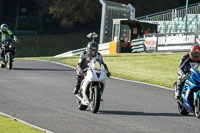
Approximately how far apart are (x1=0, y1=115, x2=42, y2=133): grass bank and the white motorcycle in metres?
2.00

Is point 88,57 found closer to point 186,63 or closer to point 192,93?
point 186,63

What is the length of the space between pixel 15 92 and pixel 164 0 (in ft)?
177

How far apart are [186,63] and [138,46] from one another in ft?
84.3

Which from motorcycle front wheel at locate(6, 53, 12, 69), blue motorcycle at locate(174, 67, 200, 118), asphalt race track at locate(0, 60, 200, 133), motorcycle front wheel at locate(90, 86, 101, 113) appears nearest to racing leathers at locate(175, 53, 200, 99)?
blue motorcycle at locate(174, 67, 200, 118)

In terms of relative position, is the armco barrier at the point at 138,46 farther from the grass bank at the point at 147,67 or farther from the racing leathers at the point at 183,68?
the racing leathers at the point at 183,68

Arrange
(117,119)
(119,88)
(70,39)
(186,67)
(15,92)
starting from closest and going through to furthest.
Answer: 1. (117,119)
2. (186,67)
3. (15,92)
4. (119,88)
5. (70,39)

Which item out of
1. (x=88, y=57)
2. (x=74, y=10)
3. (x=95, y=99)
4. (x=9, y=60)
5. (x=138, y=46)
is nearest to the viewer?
(x=95, y=99)

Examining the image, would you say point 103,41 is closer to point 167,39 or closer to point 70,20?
point 167,39

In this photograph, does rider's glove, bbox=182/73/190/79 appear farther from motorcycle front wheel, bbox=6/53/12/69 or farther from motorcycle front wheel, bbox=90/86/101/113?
motorcycle front wheel, bbox=6/53/12/69

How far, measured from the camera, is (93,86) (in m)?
12.5

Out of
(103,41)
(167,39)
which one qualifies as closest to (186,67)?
(167,39)

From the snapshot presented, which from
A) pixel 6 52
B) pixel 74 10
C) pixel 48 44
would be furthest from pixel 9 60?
pixel 74 10

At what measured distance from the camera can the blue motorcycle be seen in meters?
11.9

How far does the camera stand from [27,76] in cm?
2142
